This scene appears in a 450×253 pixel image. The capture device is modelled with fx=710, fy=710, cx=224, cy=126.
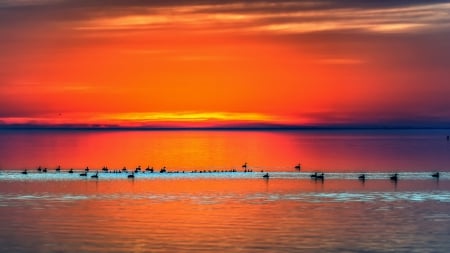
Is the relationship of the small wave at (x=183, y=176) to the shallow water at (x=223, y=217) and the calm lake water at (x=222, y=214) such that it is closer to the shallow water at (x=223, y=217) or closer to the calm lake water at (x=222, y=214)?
the calm lake water at (x=222, y=214)

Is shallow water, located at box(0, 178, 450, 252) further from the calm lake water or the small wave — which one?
the small wave

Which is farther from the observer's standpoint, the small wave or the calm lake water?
the small wave

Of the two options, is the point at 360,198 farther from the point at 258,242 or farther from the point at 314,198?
the point at 258,242

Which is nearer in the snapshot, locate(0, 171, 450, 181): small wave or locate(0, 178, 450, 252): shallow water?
locate(0, 178, 450, 252): shallow water

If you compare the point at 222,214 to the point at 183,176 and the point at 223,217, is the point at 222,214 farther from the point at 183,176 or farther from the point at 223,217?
the point at 183,176

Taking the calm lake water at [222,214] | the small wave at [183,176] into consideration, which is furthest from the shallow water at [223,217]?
the small wave at [183,176]

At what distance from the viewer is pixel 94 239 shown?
41281mm

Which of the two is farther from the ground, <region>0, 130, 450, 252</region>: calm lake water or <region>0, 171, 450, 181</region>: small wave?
<region>0, 171, 450, 181</region>: small wave

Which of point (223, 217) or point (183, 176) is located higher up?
point (183, 176)

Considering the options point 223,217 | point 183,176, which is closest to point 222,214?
point 223,217

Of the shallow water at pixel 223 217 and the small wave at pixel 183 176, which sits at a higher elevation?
the small wave at pixel 183 176

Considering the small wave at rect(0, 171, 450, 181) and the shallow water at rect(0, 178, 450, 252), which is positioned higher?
the small wave at rect(0, 171, 450, 181)

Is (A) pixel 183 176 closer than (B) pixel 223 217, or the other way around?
(B) pixel 223 217

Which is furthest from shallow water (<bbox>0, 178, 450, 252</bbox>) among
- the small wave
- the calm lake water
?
the small wave
